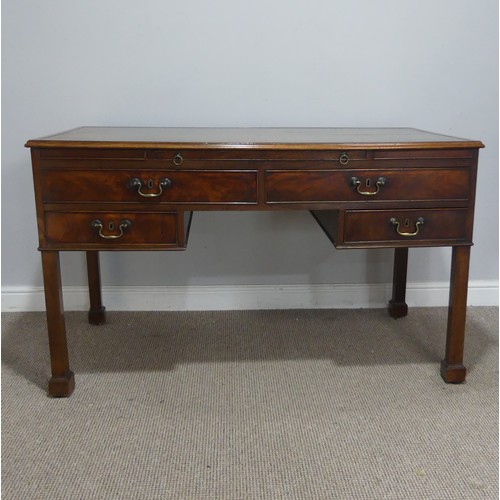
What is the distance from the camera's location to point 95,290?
231 cm

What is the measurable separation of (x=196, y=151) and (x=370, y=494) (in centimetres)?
99

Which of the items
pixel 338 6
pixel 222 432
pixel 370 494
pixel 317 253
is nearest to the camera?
pixel 370 494

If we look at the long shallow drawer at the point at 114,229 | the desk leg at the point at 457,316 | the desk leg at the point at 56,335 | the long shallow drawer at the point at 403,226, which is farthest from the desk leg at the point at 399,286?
the desk leg at the point at 56,335

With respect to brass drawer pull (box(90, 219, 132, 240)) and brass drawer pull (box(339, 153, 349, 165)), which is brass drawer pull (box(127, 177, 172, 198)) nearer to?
brass drawer pull (box(90, 219, 132, 240))

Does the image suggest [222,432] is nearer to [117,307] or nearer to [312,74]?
[117,307]

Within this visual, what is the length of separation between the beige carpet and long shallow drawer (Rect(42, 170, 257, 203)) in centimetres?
61

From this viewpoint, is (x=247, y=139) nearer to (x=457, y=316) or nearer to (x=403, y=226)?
(x=403, y=226)

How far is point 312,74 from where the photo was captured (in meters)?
2.24

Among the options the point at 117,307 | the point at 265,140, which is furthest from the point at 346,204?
the point at 117,307

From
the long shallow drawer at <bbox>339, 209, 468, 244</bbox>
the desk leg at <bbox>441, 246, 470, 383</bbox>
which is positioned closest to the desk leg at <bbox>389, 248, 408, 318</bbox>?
the desk leg at <bbox>441, 246, 470, 383</bbox>

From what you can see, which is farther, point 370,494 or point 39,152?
point 39,152

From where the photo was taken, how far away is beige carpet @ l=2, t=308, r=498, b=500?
143 cm

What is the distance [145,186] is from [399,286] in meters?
1.18

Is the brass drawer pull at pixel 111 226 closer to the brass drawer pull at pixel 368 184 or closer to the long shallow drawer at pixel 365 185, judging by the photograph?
the long shallow drawer at pixel 365 185
